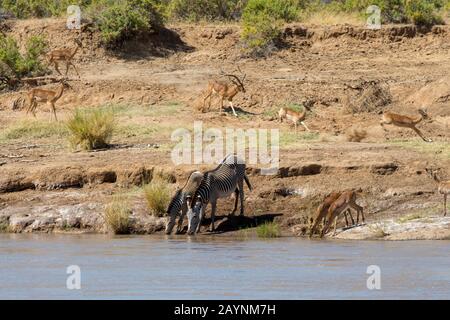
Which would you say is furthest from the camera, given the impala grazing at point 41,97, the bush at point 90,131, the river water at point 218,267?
the impala grazing at point 41,97

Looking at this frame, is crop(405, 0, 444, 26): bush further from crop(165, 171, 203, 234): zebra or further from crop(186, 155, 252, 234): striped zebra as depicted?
crop(165, 171, 203, 234): zebra

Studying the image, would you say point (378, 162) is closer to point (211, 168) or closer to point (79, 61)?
point (211, 168)

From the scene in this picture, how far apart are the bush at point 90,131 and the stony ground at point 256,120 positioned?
31 centimetres

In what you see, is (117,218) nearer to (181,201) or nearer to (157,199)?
(157,199)

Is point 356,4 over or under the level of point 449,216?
over

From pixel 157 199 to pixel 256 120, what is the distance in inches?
241

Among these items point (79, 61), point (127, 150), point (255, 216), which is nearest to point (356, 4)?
point (79, 61)

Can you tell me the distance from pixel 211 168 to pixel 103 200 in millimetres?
2052

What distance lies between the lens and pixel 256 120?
1032 inches

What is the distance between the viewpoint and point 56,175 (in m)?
22.3

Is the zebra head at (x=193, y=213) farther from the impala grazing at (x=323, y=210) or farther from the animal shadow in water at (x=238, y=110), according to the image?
the animal shadow in water at (x=238, y=110)

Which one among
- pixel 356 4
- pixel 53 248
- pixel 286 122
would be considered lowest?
pixel 53 248

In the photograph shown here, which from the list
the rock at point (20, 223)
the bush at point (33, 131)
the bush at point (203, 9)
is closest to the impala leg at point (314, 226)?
the rock at point (20, 223)

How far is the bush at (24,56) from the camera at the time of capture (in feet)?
99.4
